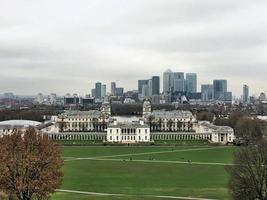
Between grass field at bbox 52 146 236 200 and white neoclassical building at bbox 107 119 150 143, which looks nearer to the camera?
grass field at bbox 52 146 236 200

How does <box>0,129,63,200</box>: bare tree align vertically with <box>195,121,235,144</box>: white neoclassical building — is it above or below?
above

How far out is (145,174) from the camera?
5947cm

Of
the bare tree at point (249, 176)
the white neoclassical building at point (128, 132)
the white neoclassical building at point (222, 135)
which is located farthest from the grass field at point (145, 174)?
the white neoclassical building at point (128, 132)

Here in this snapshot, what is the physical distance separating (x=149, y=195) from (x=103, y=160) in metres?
31.4

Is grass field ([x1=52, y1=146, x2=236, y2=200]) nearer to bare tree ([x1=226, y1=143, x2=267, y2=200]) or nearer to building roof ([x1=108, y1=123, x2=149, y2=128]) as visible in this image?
bare tree ([x1=226, y1=143, x2=267, y2=200])

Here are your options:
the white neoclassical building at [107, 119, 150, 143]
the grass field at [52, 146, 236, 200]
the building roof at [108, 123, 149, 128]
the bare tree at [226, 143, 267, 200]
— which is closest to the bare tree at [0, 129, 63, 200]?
the grass field at [52, 146, 236, 200]

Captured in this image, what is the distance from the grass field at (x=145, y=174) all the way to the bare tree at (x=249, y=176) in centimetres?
613

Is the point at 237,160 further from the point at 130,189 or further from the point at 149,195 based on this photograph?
the point at 130,189

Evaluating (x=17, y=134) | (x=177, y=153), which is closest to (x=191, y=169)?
(x=177, y=153)

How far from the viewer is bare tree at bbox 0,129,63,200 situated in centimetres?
3231

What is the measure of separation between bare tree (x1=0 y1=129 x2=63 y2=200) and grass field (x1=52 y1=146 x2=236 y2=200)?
948cm

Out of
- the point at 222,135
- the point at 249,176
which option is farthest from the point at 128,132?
the point at 249,176

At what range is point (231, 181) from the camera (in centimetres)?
3622

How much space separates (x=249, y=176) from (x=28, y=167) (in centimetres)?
1420
